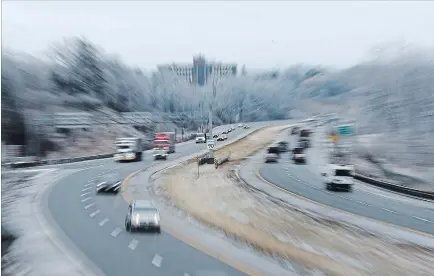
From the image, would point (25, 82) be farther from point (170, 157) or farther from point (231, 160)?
point (231, 160)

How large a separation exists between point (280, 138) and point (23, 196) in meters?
1.19

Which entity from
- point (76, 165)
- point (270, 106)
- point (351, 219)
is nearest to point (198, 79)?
point (270, 106)

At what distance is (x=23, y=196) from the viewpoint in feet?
7.30

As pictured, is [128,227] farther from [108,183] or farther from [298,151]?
[298,151]

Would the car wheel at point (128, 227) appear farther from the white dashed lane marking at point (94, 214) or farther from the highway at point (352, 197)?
the highway at point (352, 197)

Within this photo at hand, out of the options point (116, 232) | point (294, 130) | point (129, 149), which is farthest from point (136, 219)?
point (294, 130)

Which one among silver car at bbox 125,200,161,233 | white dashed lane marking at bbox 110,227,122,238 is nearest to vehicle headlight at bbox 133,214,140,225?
silver car at bbox 125,200,161,233

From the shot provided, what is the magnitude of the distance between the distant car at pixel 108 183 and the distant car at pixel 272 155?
70 cm

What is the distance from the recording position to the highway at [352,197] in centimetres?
221

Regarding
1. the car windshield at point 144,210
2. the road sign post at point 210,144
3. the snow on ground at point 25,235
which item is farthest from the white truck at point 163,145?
the snow on ground at point 25,235

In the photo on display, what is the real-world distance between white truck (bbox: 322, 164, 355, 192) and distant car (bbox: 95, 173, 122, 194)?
0.95m

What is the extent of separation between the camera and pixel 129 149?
231 centimetres

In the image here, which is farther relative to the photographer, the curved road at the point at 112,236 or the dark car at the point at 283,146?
the dark car at the point at 283,146

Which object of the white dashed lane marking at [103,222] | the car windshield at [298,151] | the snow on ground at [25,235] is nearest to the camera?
the snow on ground at [25,235]
